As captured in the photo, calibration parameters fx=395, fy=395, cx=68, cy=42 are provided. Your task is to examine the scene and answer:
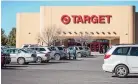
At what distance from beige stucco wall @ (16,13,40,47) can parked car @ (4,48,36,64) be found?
174 feet

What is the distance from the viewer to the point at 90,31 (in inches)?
3049

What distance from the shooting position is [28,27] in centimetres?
8319

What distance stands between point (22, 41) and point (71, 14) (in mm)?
12985

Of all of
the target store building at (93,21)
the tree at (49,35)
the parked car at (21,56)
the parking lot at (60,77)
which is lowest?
the parking lot at (60,77)

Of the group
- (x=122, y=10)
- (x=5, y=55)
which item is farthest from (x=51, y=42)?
(x=5, y=55)

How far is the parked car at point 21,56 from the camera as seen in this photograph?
29.4 metres

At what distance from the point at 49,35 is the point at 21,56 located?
47496 mm

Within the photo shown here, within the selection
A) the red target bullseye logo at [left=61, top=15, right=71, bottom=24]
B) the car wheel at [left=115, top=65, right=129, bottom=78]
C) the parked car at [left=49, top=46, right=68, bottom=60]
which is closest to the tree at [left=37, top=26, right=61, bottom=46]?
the red target bullseye logo at [left=61, top=15, right=71, bottom=24]

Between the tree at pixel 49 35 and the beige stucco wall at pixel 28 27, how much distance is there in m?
4.23

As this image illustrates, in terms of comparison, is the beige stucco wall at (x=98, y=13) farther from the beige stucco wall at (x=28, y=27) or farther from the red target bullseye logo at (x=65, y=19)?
the beige stucco wall at (x=28, y=27)

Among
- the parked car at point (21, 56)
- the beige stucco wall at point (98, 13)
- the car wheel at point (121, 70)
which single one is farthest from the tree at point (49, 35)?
the car wheel at point (121, 70)

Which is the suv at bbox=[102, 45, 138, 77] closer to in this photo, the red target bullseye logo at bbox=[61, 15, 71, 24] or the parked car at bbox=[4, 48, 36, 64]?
the parked car at bbox=[4, 48, 36, 64]

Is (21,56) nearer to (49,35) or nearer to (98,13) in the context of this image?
(49,35)

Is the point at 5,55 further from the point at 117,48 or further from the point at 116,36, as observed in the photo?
the point at 116,36
